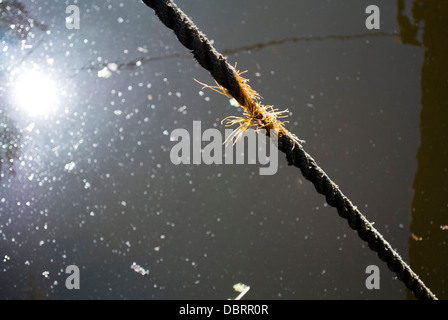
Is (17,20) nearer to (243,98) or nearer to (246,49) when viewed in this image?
(246,49)

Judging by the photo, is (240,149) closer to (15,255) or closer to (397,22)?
(397,22)

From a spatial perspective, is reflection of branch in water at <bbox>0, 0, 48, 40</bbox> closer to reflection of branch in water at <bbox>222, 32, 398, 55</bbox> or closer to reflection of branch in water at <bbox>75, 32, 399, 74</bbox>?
reflection of branch in water at <bbox>75, 32, 399, 74</bbox>

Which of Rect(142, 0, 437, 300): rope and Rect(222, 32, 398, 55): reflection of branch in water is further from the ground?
Rect(222, 32, 398, 55): reflection of branch in water

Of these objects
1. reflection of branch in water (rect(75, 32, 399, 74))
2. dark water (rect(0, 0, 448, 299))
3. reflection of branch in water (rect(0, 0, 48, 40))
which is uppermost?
reflection of branch in water (rect(0, 0, 48, 40))

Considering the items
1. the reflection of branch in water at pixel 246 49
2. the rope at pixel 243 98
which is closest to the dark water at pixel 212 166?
the reflection of branch in water at pixel 246 49

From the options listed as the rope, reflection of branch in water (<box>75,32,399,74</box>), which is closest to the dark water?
reflection of branch in water (<box>75,32,399,74</box>)

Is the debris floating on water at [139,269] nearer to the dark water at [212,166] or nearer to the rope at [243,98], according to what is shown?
the dark water at [212,166]
